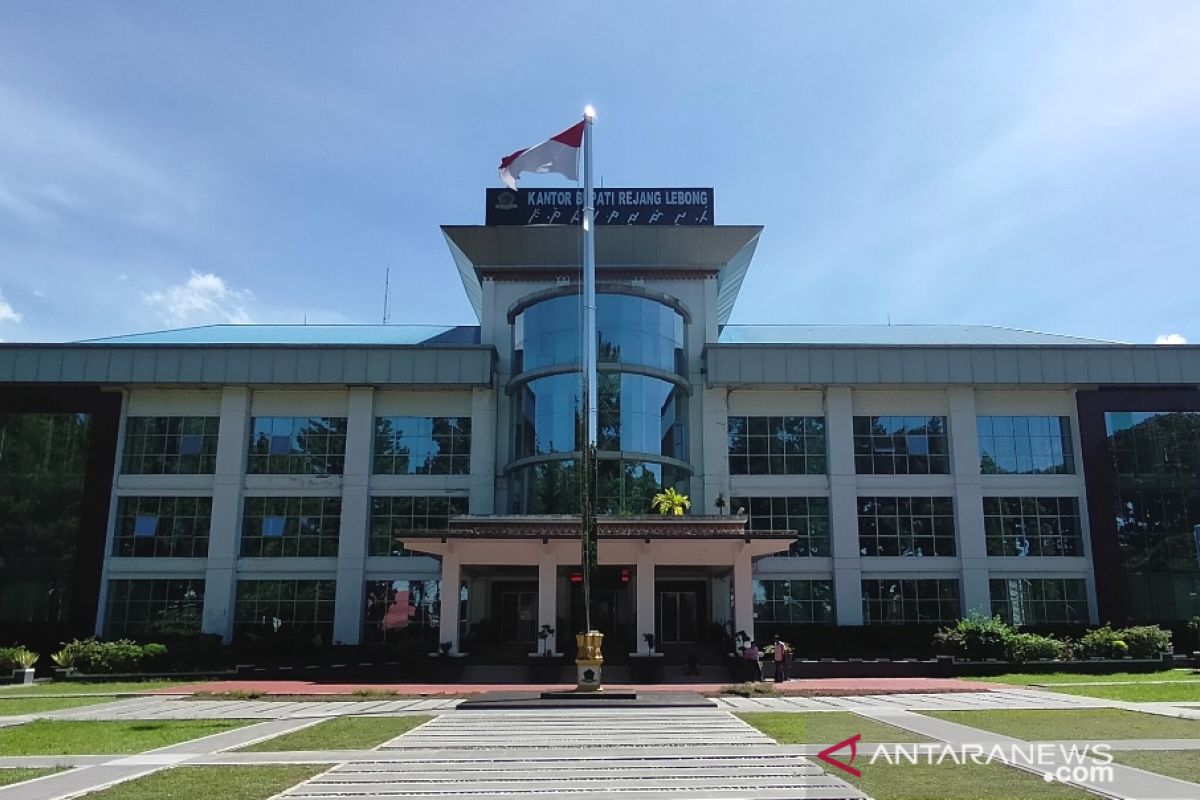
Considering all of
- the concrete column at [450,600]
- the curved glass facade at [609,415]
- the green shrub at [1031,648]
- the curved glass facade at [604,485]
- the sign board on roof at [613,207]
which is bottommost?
the green shrub at [1031,648]

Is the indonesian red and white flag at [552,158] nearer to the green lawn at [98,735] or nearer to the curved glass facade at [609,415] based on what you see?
the curved glass facade at [609,415]

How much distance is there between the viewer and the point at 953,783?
1047 cm

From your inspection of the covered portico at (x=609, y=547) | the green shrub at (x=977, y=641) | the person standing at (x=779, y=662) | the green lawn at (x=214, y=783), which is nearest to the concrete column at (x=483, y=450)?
the covered portico at (x=609, y=547)

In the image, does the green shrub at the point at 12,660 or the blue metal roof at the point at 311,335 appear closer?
the green shrub at the point at 12,660

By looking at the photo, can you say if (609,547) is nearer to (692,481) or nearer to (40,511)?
(692,481)

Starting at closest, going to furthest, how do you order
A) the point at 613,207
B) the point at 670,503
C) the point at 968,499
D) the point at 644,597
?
the point at 644,597, the point at 670,503, the point at 968,499, the point at 613,207

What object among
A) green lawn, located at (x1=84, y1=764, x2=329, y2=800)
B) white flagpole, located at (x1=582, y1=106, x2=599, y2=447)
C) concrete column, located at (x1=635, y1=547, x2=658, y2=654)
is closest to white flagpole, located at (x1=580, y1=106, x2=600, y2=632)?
white flagpole, located at (x1=582, y1=106, x2=599, y2=447)

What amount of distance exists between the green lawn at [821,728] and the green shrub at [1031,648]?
1542cm

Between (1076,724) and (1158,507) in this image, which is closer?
(1076,724)

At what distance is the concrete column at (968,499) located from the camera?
41.2 meters

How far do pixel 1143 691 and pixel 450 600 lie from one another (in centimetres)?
2197

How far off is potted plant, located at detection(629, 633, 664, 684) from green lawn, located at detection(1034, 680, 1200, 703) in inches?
460

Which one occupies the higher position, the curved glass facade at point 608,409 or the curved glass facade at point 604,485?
the curved glass facade at point 608,409

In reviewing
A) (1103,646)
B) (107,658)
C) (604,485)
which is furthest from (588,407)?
(1103,646)
